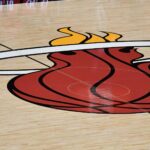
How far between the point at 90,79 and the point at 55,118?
870 mm

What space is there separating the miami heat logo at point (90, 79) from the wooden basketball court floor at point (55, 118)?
103 mm

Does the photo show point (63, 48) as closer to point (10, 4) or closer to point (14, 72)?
point (14, 72)

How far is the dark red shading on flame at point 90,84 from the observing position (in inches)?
179

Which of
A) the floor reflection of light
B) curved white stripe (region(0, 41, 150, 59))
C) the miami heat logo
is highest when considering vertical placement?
the miami heat logo

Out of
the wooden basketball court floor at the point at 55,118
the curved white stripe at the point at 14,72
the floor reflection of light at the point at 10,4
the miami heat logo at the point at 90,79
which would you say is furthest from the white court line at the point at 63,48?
the floor reflection of light at the point at 10,4

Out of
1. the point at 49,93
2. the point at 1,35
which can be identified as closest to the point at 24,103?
the point at 49,93

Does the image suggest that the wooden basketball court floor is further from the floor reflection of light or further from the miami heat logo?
the floor reflection of light

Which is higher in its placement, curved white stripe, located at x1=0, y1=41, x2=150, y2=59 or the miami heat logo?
the miami heat logo

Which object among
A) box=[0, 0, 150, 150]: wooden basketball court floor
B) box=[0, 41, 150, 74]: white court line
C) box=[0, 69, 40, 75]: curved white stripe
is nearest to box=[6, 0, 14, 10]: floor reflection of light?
box=[0, 0, 150, 150]: wooden basketball court floor

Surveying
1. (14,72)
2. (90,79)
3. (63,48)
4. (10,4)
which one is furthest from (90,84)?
(10,4)

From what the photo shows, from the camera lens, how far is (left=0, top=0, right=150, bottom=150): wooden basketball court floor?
383cm

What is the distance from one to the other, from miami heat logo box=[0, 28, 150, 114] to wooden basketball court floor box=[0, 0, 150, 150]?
0.34ft

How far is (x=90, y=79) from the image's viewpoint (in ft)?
16.7

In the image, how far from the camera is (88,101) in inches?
182
